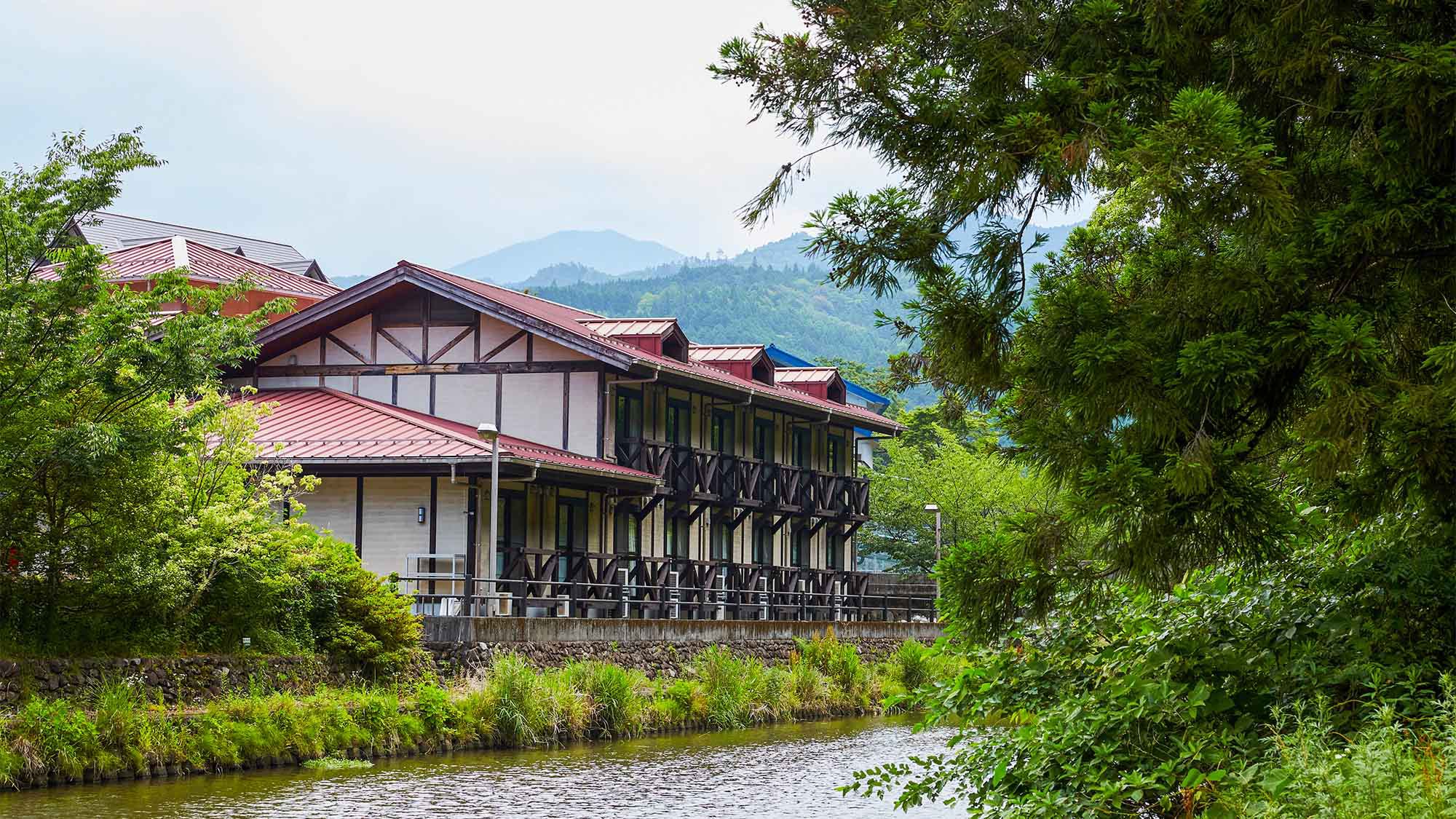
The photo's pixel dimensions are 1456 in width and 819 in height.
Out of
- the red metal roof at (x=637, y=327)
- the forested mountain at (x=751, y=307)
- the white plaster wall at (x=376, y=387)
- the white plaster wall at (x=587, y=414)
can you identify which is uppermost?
the forested mountain at (x=751, y=307)

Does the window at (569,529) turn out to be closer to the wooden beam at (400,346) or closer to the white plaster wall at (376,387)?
the wooden beam at (400,346)

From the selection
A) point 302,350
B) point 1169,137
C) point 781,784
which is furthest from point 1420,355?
point 302,350

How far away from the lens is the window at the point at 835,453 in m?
40.4

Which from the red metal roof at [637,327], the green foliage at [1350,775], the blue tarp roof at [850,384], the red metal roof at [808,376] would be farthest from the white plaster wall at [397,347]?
the blue tarp roof at [850,384]

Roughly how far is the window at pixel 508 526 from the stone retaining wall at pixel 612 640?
A: 2622 millimetres

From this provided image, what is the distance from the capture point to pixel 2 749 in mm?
15945

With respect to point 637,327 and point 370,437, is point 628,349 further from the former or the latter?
point 370,437

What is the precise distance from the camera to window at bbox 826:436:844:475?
132 ft

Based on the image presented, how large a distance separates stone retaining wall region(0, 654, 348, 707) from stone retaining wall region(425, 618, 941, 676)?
2.30 m

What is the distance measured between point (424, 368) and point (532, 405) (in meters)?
2.30

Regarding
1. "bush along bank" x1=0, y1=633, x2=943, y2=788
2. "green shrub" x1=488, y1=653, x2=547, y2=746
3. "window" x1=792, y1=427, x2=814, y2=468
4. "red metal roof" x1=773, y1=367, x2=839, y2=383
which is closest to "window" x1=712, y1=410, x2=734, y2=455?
"window" x1=792, y1=427, x2=814, y2=468

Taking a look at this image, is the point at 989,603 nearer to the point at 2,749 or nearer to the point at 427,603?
the point at 2,749

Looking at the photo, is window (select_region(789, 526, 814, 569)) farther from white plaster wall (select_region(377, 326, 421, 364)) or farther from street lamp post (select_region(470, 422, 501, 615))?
white plaster wall (select_region(377, 326, 421, 364))

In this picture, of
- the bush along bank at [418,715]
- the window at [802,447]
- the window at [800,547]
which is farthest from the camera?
the window at [800,547]
